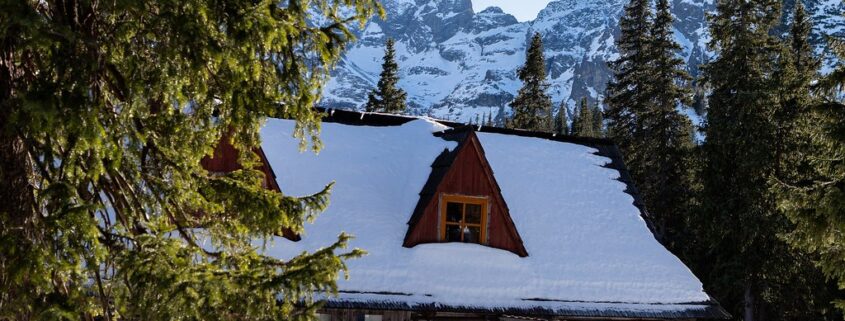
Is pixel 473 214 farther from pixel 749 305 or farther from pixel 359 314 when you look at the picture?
pixel 749 305

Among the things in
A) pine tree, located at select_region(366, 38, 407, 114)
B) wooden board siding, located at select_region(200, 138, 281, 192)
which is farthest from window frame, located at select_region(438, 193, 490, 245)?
pine tree, located at select_region(366, 38, 407, 114)

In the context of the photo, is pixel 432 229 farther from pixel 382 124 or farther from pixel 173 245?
pixel 173 245

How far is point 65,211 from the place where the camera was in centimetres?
464

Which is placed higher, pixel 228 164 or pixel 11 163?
pixel 228 164

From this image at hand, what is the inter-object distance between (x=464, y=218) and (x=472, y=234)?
383mm

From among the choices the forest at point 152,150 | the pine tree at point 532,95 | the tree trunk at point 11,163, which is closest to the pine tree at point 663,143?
the pine tree at point 532,95

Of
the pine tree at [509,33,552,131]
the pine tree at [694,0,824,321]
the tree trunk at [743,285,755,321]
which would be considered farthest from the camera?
the pine tree at [509,33,552,131]

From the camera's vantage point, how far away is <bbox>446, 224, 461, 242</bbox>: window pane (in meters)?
15.6

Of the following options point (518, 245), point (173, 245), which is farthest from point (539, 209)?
point (173, 245)

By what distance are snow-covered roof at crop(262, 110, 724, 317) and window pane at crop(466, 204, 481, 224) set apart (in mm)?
719

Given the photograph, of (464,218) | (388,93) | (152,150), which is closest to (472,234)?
(464,218)

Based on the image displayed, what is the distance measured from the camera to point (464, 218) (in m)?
15.8

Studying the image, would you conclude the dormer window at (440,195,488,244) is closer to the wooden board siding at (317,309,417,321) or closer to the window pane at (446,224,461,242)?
the window pane at (446,224,461,242)

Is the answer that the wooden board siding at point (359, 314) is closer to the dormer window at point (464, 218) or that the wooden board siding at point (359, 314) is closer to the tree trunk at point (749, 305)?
the dormer window at point (464, 218)
